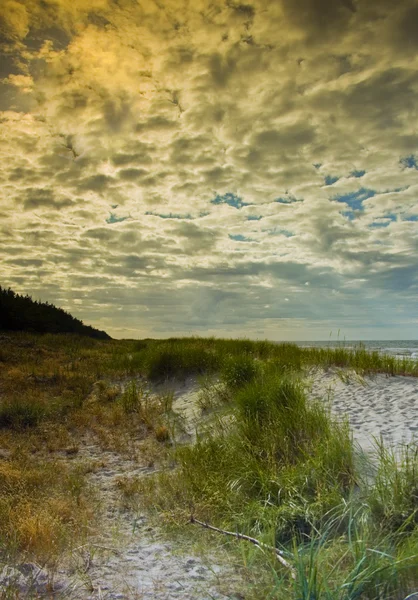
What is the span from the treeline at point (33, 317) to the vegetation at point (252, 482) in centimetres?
1931

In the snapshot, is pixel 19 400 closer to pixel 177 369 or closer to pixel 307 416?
pixel 177 369

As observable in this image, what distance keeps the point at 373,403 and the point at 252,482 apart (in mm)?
4557

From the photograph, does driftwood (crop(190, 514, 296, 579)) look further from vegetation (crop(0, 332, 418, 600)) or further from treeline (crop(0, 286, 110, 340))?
treeline (crop(0, 286, 110, 340))

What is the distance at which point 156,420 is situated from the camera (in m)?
10.7

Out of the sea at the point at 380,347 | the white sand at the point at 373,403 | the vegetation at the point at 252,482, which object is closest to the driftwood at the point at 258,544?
the vegetation at the point at 252,482

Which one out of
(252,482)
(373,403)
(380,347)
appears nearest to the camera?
(252,482)

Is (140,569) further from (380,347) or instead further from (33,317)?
(380,347)

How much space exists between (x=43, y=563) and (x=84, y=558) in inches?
14.5

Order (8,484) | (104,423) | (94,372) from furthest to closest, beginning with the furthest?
(94,372), (104,423), (8,484)

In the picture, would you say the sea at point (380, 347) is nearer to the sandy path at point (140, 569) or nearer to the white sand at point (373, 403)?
the white sand at point (373, 403)

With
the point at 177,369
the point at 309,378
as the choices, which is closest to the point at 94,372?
the point at 177,369

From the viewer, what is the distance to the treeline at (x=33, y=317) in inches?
1206

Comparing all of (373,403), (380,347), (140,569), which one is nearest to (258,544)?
(140,569)

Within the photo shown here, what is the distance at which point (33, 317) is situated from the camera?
3300 centimetres
